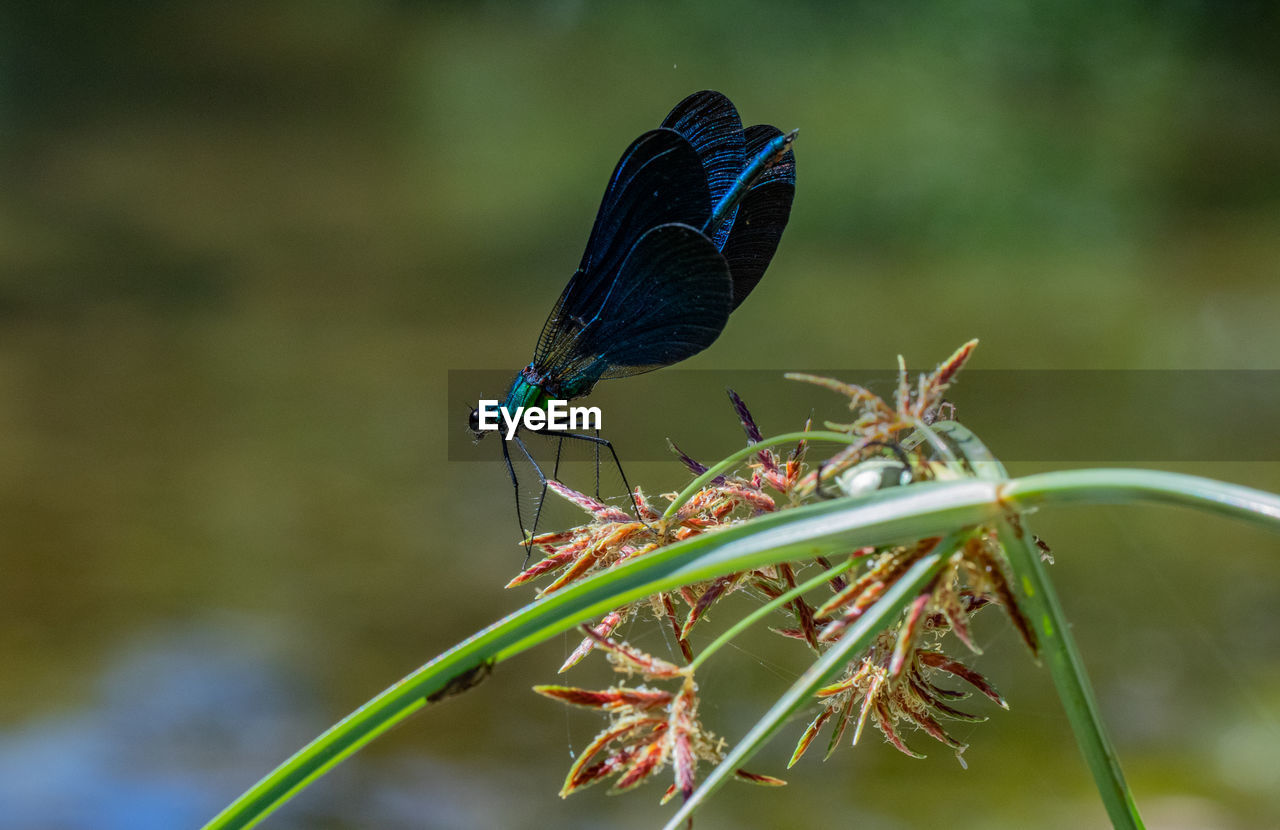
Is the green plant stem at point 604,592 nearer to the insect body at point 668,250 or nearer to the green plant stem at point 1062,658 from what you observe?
the green plant stem at point 1062,658

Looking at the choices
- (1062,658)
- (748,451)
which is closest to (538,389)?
(748,451)

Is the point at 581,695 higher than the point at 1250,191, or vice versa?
the point at 1250,191

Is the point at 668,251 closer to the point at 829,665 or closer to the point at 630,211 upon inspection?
the point at 630,211

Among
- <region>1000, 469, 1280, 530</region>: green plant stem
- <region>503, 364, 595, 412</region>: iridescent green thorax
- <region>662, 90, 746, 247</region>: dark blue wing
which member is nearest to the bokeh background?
<region>503, 364, 595, 412</region>: iridescent green thorax

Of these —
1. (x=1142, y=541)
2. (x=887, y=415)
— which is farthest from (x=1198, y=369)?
(x=887, y=415)

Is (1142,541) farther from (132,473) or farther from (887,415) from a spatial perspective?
(132,473)

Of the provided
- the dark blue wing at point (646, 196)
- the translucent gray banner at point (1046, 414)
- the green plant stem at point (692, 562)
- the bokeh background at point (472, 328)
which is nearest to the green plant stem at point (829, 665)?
the green plant stem at point (692, 562)

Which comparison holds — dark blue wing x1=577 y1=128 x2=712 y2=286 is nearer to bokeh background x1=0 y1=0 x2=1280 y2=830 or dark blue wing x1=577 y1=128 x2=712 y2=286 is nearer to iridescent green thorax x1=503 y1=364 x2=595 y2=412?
iridescent green thorax x1=503 y1=364 x2=595 y2=412
